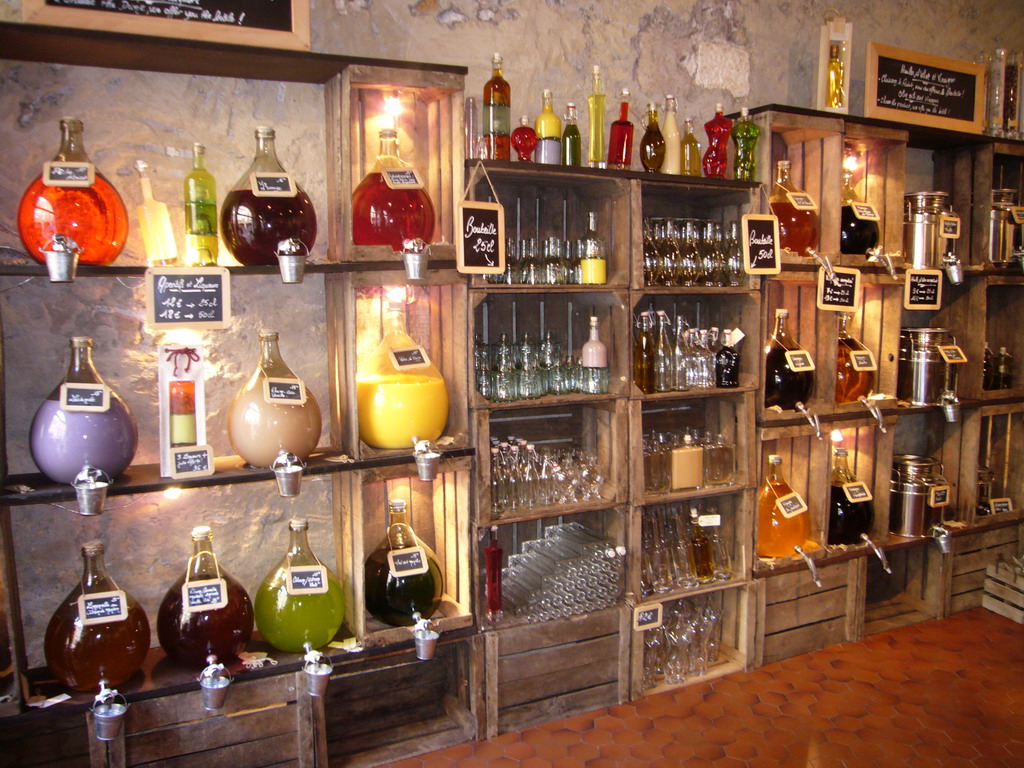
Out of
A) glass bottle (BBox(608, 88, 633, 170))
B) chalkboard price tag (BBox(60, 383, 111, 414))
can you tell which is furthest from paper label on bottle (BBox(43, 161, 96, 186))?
glass bottle (BBox(608, 88, 633, 170))

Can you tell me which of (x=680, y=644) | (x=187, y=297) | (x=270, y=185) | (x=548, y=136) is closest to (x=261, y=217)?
(x=270, y=185)

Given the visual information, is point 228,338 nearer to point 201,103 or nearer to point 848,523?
point 201,103

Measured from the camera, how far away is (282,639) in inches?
85.9

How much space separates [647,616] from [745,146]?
1664 millimetres

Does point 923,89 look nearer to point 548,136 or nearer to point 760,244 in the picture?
point 760,244

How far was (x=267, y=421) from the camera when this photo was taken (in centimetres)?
206

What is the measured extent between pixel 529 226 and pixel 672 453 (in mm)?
921

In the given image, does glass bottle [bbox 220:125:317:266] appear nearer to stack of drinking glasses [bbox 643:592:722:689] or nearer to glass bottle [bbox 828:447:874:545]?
stack of drinking glasses [bbox 643:592:722:689]

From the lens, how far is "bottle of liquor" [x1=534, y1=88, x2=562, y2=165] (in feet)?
8.12

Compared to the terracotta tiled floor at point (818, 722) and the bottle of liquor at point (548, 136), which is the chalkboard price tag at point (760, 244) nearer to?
the bottle of liquor at point (548, 136)

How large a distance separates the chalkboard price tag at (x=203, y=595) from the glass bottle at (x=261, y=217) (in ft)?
2.79

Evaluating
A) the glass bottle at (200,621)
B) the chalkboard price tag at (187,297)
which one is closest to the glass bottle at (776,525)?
the glass bottle at (200,621)

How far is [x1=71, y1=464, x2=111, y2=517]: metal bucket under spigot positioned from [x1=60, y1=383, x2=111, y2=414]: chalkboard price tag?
0.50 feet

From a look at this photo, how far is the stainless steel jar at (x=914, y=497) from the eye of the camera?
3.22 meters
